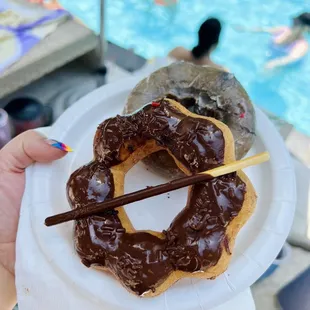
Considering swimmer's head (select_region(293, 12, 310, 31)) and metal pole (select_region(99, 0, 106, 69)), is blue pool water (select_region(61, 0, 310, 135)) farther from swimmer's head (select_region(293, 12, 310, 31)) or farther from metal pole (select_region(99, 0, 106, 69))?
metal pole (select_region(99, 0, 106, 69))

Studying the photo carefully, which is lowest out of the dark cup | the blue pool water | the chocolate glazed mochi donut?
the blue pool water

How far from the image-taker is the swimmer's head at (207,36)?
1.30 m

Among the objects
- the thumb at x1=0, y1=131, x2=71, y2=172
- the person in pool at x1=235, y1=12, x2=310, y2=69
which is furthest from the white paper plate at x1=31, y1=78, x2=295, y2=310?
the person in pool at x1=235, y1=12, x2=310, y2=69

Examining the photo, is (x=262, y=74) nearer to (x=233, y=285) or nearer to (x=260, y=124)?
(x=260, y=124)

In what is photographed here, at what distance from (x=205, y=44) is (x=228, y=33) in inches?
37.5

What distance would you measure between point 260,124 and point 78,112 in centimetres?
38

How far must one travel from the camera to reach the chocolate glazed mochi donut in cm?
80

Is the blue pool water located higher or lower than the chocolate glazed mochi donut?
lower

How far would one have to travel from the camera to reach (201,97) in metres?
0.82

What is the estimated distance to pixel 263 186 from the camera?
84 cm

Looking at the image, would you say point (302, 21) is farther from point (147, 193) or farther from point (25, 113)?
point (147, 193)

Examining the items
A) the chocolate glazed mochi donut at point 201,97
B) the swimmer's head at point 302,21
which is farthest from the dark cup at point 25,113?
the swimmer's head at point 302,21

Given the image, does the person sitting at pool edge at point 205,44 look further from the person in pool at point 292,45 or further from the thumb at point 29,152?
the person in pool at point 292,45

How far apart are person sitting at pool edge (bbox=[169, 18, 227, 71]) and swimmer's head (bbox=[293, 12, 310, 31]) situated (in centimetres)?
90
